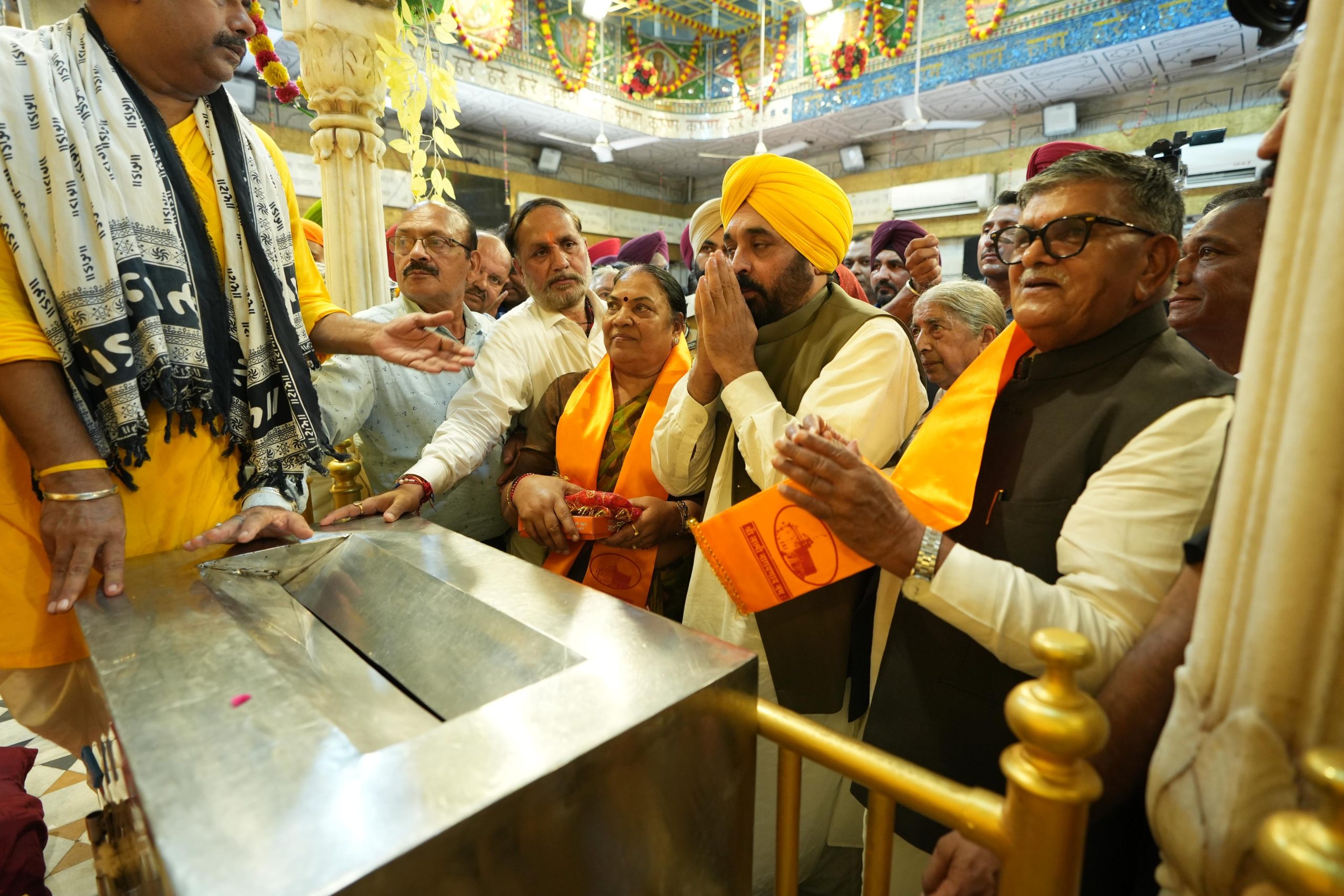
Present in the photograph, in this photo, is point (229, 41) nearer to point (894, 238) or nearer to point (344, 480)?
point (344, 480)

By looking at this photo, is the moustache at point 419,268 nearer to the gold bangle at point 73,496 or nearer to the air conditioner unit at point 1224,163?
the gold bangle at point 73,496

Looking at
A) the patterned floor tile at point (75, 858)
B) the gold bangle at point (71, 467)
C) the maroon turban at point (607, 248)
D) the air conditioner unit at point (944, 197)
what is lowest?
the patterned floor tile at point (75, 858)

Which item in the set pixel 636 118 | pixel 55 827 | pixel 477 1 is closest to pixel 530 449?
pixel 55 827

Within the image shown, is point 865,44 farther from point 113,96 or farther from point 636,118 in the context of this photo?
point 113,96

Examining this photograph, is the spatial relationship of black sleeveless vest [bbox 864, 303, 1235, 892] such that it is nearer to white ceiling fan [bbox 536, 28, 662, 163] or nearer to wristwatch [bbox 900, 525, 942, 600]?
wristwatch [bbox 900, 525, 942, 600]

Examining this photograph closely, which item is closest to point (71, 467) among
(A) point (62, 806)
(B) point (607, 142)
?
(A) point (62, 806)

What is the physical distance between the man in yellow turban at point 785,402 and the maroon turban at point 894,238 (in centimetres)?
236

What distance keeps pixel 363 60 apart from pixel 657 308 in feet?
7.06

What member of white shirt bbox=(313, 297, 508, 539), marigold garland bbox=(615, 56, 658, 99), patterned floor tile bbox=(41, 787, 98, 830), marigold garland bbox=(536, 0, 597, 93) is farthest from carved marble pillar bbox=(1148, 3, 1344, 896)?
marigold garland bbox=(615, 56, 658, 99)

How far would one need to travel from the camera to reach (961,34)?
7652 millimetres

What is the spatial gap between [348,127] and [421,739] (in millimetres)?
3307

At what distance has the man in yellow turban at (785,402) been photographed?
1427 mm

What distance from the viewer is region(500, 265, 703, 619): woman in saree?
1866 mm

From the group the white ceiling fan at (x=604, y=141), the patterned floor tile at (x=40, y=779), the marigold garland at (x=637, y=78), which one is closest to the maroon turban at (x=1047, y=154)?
the patterned floor tile at (x=40, y=779)
